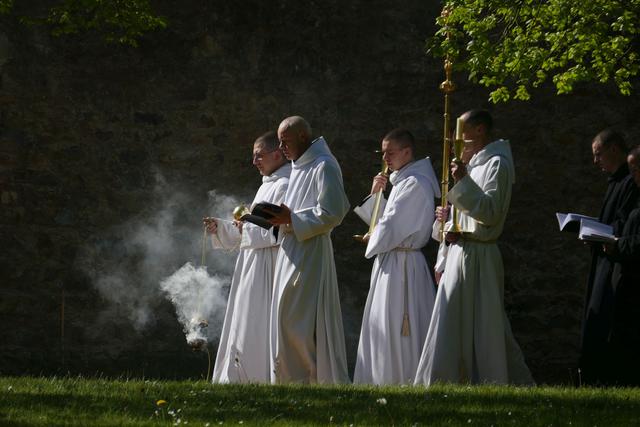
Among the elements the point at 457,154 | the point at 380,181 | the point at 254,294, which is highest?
the point at 457,154

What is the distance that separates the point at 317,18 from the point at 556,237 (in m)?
3.32

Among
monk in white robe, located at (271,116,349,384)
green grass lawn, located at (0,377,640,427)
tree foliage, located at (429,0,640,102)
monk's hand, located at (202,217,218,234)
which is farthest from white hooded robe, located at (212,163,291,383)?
green grass lawn, located at (0,377,640,427)

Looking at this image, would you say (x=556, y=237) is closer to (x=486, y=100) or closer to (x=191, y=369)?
(x=486, y=100)

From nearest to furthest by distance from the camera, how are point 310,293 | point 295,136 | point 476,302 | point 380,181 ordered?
point 476,302 → point 310,293 → point 295,136 → point 380,181

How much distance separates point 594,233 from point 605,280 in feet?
1.73

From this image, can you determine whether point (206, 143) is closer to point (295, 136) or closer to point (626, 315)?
point (295, 136)

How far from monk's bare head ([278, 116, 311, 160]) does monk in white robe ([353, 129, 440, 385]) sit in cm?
78

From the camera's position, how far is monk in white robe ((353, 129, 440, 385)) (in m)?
8.49

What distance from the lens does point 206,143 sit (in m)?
11.4

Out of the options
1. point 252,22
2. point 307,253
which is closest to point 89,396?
point 307,253

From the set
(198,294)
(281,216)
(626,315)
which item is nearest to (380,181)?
(281,216)

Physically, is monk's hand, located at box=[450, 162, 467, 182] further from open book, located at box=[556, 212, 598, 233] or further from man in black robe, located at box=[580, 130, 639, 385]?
man in black robe, located at box=[580, 130, 639, 385]

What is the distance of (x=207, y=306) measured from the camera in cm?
1120

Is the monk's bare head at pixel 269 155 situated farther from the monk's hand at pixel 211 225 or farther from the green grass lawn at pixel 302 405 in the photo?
the green grass lawn at pixel 302 405
